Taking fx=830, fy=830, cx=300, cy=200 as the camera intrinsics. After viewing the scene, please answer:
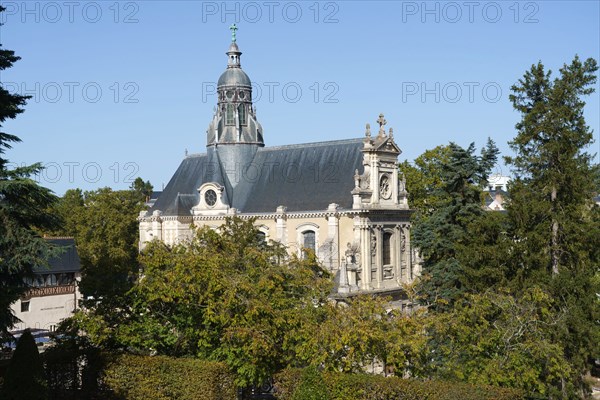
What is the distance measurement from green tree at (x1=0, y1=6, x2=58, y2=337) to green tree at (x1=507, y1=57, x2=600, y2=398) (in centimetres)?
1908

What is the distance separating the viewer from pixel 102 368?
94.7 feet

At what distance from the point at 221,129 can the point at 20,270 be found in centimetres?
3259

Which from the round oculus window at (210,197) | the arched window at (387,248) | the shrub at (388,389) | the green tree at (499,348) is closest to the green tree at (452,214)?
the arched window at (387,248)

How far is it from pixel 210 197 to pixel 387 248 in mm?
12050

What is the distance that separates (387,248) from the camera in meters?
51.2

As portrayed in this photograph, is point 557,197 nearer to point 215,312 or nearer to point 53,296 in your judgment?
point 215,312

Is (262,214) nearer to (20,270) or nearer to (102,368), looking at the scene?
(102,368)

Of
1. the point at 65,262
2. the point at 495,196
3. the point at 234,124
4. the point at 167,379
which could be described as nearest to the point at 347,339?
the point at 167,379

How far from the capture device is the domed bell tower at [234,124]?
55531 millimetres

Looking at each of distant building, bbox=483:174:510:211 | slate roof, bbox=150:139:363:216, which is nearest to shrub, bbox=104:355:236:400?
distant building, bbox=483:174:510:211

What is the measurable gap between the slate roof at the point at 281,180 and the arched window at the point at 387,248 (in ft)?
12.2

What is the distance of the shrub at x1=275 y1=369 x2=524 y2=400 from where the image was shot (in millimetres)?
24938

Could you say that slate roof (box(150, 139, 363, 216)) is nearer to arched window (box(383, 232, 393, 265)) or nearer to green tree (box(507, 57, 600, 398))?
arched window (box(383, 232, 393, 265))

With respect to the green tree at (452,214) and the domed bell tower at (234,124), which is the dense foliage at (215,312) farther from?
the domed bell tower at (234,124)
